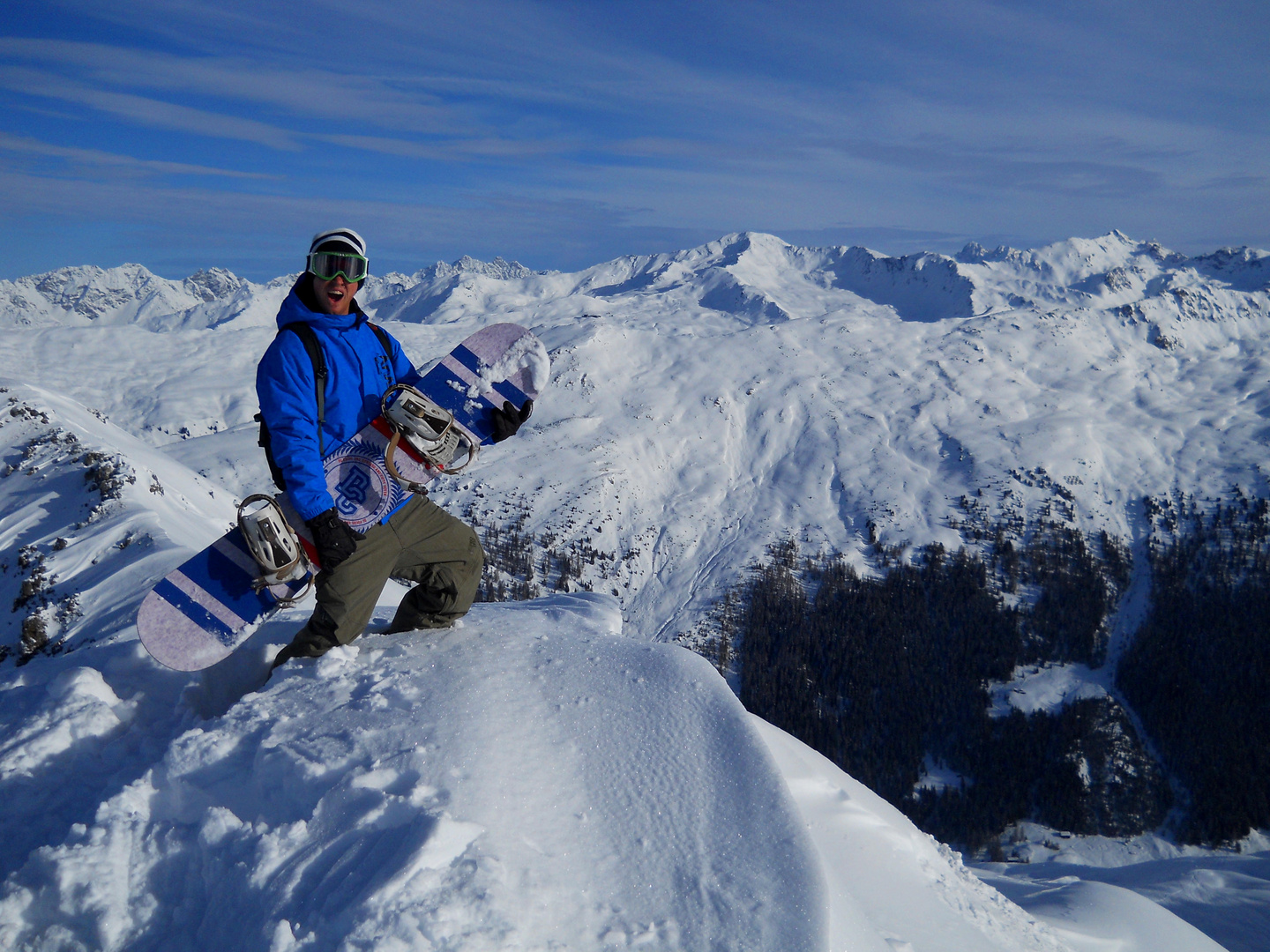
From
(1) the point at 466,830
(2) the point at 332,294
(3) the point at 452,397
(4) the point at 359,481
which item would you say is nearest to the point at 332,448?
(4) the point at 359,481

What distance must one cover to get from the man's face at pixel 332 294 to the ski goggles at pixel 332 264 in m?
0.04

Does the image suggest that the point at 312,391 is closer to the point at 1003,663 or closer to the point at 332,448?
the point at 332,448

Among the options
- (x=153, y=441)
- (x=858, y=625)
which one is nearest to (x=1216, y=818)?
(x=858, y=625)

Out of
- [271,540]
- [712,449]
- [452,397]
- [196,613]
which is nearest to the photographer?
[271,540]

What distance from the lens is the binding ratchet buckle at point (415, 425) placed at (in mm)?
7250

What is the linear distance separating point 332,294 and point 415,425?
148cm

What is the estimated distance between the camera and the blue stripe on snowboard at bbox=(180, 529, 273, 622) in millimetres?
6980

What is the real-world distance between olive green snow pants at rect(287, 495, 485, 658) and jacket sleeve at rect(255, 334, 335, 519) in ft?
2.47

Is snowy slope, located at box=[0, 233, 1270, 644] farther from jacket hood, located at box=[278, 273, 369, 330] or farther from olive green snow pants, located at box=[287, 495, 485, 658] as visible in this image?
jacket hood, located at box=[278, 273, 369, 330]

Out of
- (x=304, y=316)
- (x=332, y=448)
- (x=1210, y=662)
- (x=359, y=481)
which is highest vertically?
(x=304, y=316)

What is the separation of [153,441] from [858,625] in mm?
149568

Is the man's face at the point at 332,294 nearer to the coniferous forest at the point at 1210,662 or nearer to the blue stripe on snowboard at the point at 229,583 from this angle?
the blue stripe on snowboard at the point at 229,583

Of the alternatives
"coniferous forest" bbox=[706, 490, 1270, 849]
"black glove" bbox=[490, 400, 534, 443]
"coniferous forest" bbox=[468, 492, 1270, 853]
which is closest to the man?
"black glove" bbox=[490, 400, 534, 443]

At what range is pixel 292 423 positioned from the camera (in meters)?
6.26
